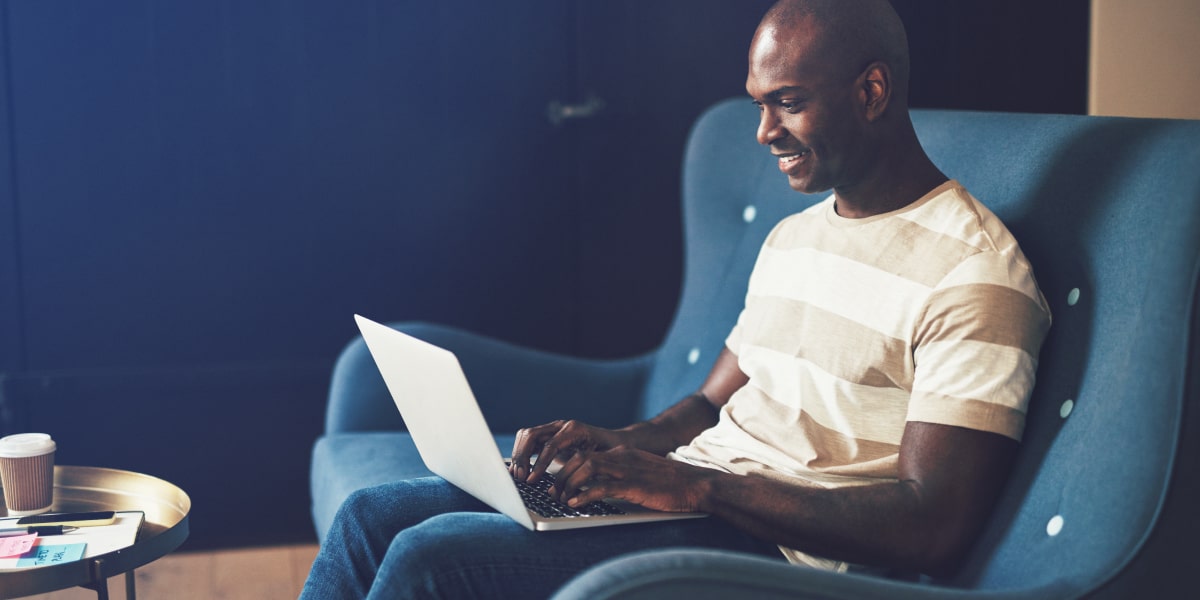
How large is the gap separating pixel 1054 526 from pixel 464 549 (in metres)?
0.60

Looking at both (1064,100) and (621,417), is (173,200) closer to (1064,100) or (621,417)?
(621,417)

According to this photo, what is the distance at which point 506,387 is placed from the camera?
2.14m

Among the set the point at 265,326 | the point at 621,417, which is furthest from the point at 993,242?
the point at 265,326

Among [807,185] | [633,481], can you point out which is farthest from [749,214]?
[633,481]

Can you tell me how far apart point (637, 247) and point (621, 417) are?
788mm

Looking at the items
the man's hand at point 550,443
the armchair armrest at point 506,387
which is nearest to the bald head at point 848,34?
the man's hand at point 550,443

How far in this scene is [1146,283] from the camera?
116cm

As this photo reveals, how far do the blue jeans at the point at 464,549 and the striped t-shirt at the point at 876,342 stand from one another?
Answer: 15 cm

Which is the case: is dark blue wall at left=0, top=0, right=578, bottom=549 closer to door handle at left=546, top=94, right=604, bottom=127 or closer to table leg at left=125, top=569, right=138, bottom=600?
door handle at left=546, top=94, right=604, bottom=127

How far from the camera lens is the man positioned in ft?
3.98

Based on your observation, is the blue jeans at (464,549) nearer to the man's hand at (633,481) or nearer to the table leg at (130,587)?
the man's hand at (633,481)

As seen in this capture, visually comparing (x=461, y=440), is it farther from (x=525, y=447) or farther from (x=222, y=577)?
(x=222, y=577)

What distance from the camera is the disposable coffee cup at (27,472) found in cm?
154

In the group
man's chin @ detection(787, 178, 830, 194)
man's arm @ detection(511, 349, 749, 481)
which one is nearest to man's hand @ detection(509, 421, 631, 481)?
man's arm @ detection(511, 349, 749, 481)
